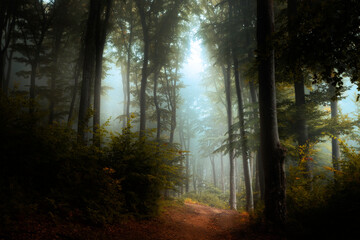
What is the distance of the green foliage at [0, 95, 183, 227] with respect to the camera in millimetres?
3912

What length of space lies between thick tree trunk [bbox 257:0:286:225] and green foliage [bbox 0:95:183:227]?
295 centimetres

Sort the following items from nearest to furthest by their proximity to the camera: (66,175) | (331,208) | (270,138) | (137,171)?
1. (331,208)
2. (66,175)
3. (270,138)
4. (137,171)

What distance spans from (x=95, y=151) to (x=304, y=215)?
5.61 metres

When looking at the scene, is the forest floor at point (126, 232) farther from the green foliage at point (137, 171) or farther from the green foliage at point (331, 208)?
the green foliage at point (331, 208)

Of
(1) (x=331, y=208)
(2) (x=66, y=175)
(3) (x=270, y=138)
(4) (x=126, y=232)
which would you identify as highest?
(3) (x=270, y=138)

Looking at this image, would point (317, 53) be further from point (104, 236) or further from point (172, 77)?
point (172, 77)

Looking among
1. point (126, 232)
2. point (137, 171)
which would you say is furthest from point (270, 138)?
point (126, 232)

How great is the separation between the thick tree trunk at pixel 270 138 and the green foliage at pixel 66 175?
295 cm

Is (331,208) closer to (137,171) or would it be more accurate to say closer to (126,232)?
(126,232)

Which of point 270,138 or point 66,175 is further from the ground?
point 270,138

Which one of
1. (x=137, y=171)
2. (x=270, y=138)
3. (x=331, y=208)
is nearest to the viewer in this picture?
(x=331, y=208)

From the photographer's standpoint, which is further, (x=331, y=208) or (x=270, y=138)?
(x=270, y=138)

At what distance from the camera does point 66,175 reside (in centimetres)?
456

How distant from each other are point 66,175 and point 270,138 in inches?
208
